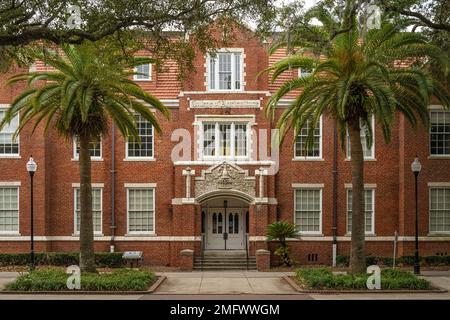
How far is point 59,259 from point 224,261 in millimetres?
7400

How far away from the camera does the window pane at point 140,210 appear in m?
32.1

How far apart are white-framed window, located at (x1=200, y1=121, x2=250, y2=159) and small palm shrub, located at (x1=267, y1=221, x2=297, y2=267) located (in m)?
3.59

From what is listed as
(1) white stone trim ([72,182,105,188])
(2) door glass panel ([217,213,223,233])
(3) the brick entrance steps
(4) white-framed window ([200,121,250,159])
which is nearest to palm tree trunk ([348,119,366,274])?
(3) the brick entrance steps

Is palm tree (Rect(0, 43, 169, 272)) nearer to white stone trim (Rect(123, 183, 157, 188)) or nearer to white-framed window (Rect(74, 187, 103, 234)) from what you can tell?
white stone trim (Rect(123, 183, 157, 188))

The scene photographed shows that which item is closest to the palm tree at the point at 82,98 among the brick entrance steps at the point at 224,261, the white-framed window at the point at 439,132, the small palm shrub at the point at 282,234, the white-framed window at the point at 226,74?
the white-framed window at the point at 226,74

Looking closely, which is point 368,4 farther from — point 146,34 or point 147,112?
point 147,112

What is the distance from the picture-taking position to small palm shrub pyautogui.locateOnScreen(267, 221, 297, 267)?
98.0 feet

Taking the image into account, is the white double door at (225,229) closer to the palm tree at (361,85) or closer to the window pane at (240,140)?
the window pane at (240,140)

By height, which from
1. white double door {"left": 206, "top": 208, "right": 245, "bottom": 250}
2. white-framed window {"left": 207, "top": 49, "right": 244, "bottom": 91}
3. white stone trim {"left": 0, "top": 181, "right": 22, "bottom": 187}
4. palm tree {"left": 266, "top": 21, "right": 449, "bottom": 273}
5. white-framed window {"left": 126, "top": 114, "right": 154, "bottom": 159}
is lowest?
white double door {"left": 206, "top": 208, "right": 245, "bottom": 250}

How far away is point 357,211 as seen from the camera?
22.9 meters

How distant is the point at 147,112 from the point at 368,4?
9.99 m

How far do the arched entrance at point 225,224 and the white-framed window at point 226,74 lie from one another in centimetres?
535

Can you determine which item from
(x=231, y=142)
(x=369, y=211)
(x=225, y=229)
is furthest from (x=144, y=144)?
(x=369, y=211)

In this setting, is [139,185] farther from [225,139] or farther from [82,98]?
[82,98]
